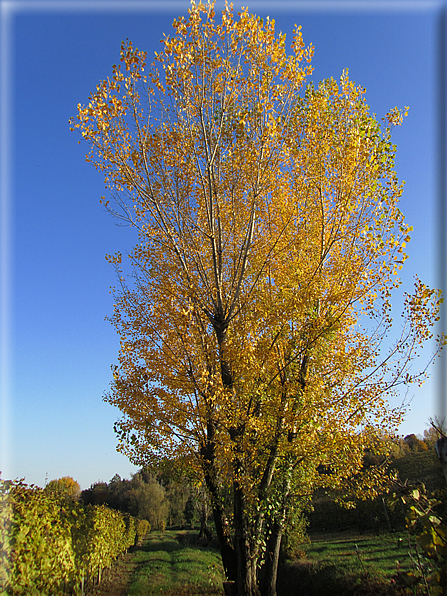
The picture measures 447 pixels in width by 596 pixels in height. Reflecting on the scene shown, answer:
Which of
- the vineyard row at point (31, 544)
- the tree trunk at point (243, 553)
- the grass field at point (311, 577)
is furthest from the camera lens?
the grass field at point (311, 577)

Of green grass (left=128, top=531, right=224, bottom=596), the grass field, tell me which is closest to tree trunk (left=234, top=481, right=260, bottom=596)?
the grass field

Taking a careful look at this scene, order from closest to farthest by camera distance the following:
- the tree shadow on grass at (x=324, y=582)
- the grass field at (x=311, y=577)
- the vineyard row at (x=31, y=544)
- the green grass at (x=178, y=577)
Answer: the vineyard row at (x=31, y=544) < the tree shadow on grass at (x=324, y=582) < the grass field at (x=311, y=577) < the green grass at (x=178, y=577)

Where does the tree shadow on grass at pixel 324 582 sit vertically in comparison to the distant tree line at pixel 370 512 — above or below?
above

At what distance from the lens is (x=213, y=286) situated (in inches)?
272

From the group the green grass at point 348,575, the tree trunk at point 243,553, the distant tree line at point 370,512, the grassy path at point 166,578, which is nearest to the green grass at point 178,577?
the grassy path at point 166,578

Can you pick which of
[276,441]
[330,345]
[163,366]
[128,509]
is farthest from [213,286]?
[128,509]

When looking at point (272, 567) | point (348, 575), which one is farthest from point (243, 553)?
point (348, 575)

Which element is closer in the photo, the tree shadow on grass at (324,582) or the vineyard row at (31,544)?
the vineyard row at (31,544)

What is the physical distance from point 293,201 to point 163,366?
392 centimetres

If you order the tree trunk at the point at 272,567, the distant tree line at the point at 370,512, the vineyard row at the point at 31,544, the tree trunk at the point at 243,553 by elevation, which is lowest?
the distant tree line at the point at 370,512

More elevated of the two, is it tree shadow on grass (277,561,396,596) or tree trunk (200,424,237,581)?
tree trunk (200,424,237,581)

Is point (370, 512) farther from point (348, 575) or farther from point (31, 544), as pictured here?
point (31, 544)

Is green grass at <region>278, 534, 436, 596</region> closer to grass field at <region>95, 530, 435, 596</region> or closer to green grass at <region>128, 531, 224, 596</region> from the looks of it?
grass field at <region>95, 530, 435, 596</region>

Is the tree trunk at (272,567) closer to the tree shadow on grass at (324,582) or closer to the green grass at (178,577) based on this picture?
the green grass at (178,577)
